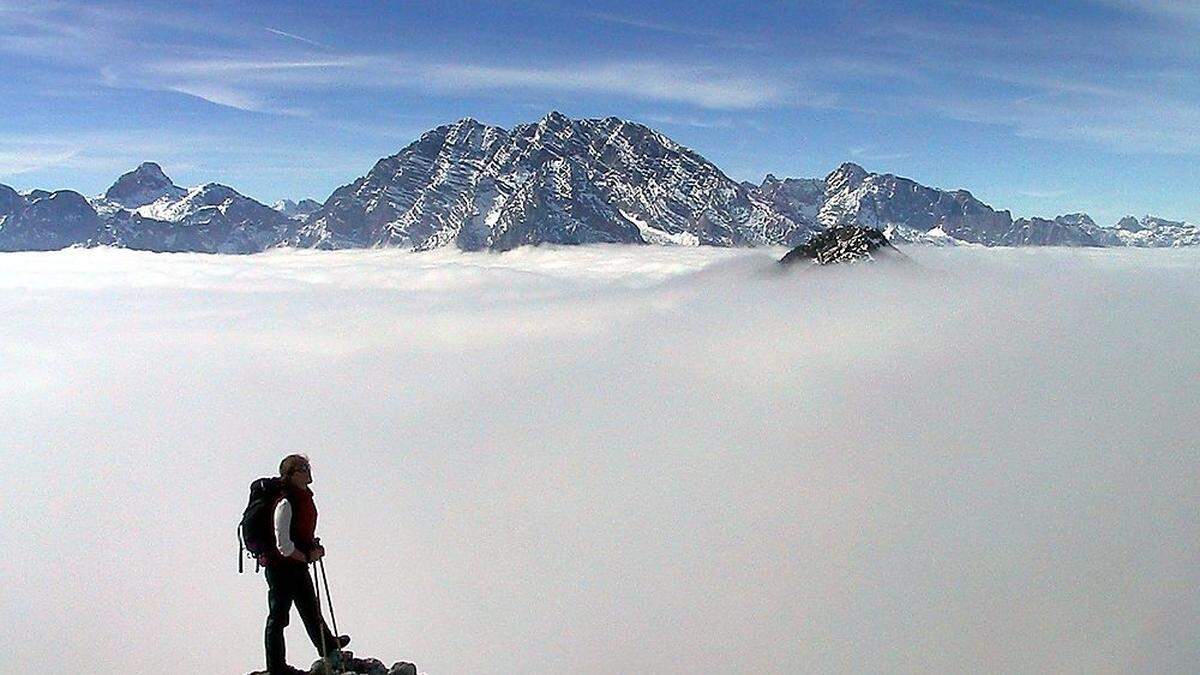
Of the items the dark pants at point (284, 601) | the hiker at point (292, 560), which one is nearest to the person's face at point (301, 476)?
the hiker at point (292, 560)

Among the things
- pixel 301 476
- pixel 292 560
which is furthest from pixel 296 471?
pixel 292 560

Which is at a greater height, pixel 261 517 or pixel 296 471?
pixel 296 471

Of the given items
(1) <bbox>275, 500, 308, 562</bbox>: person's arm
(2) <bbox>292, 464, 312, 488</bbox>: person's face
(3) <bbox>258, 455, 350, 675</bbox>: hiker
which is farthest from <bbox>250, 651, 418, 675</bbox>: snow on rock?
(2) <bbox>292, 464, 312, 488</bbox>: person's face

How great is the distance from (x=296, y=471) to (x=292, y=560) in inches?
80.0

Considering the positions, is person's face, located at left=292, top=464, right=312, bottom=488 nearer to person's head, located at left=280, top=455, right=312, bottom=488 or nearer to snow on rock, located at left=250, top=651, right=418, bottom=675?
person's head, located at left=280, top=455, right=312, bottom=488

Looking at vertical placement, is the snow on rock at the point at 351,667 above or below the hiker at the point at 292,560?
below

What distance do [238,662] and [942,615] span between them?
14053cm

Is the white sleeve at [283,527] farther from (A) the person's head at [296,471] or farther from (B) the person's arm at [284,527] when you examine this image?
(A) the person's head at [296,471]

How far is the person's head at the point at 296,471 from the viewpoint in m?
16.0

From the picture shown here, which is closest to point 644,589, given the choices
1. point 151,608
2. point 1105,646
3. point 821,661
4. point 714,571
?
point 714,571

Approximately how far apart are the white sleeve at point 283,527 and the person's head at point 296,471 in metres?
0.43

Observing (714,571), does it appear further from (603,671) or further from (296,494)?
(296,494)

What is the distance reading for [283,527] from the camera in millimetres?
16109

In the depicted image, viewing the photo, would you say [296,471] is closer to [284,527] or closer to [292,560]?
[284,527]
